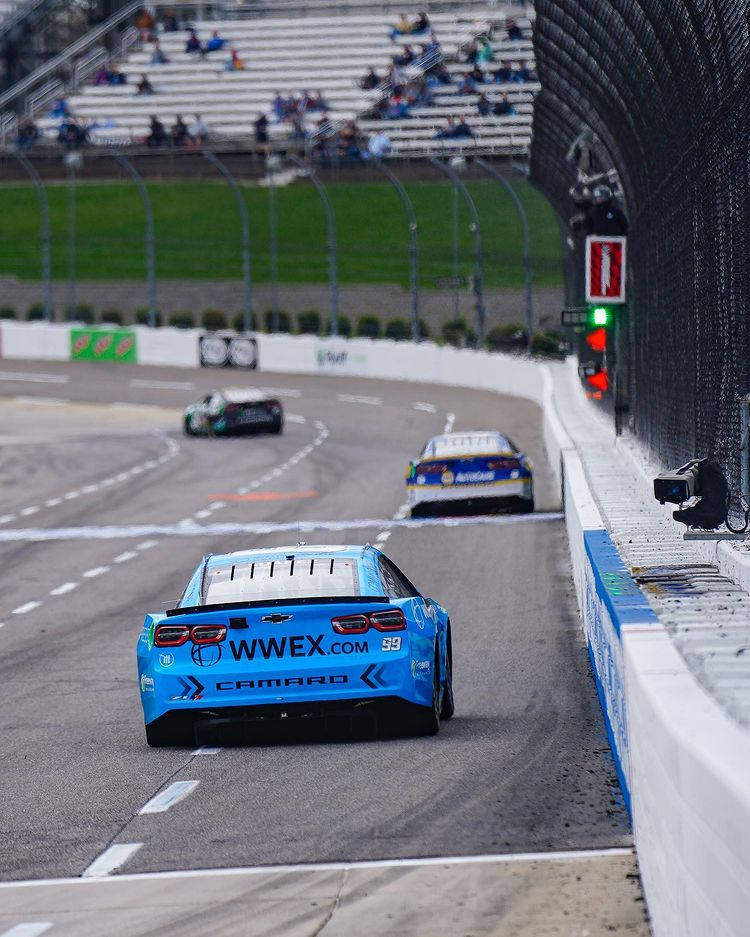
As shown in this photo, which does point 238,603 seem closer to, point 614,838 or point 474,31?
point 614,838

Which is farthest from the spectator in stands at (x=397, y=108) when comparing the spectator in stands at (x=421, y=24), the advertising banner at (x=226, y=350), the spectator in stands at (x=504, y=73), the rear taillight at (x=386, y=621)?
the rear taillight at (x=386, y=621)

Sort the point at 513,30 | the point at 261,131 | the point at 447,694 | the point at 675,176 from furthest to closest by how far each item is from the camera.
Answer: the point at 513,30, the point at 261,131, the point at 675,176, the point at 447,694

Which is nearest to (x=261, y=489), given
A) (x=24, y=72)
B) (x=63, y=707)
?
(x=63, y=707)

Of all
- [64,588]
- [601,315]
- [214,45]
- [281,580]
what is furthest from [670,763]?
[214,45]

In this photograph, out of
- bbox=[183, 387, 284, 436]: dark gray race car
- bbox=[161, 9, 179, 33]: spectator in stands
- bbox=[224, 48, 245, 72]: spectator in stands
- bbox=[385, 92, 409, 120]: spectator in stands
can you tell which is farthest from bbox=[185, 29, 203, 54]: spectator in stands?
bbox=[183, 387, 284, 436]: dark gray race car

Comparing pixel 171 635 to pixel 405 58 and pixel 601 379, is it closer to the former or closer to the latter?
pixel 601 379

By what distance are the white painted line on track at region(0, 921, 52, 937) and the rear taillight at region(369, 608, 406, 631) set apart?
4075 mm

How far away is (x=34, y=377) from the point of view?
6481 centimetres

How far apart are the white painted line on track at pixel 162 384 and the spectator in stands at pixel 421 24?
2571cm

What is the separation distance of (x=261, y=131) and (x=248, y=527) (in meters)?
50.4

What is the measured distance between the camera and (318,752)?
1109 cm

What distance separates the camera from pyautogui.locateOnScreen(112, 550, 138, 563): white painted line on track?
23.8 meters

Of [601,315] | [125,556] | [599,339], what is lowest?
[125,556]

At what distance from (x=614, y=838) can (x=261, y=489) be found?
26137 mm
